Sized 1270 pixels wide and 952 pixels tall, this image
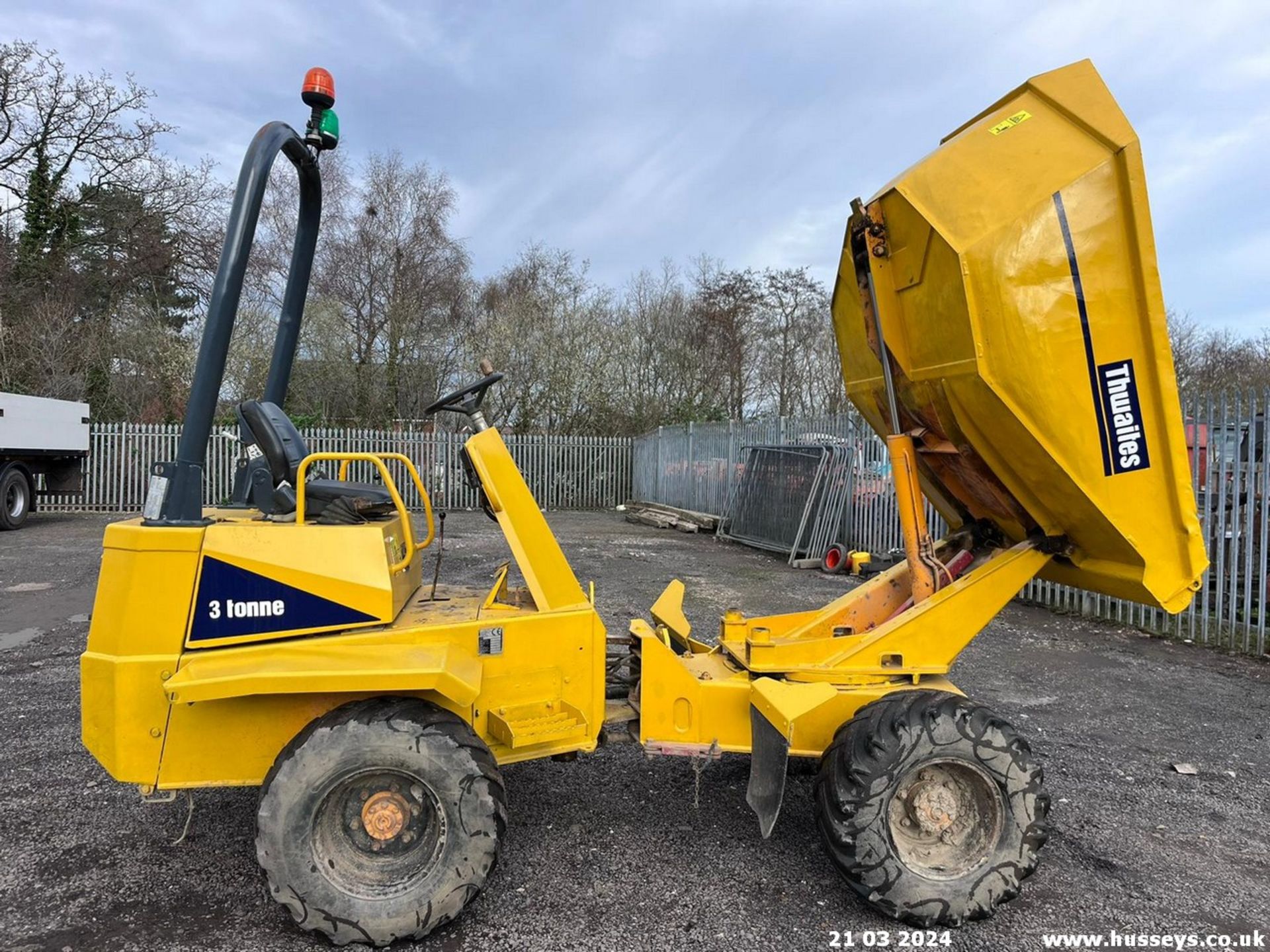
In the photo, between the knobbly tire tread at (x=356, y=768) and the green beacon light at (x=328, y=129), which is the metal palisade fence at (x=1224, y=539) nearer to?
the knobbly tire tread at (x=356, y=768)

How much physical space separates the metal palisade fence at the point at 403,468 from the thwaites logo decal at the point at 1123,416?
1273 centimetres

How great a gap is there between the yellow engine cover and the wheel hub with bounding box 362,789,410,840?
281 centimetres

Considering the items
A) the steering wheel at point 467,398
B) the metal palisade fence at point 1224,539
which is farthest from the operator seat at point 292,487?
the metal palisade fence at point 1224,539

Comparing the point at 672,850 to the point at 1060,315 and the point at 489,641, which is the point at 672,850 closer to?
the point at 489,641

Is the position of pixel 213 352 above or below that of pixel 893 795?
above

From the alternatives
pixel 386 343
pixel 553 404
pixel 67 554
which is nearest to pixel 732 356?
pixel 553 404

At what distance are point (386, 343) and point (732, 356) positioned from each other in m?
11.6

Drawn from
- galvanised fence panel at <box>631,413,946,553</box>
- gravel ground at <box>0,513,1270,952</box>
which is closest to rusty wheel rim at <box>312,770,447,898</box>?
gravel ground at <box>0,513,1270,952</box>

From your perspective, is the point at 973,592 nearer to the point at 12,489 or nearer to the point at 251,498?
the point at 251,498

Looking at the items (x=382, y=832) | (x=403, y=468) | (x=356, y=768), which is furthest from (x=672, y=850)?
(x=403, y=468)

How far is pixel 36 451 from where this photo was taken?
46.7 ft

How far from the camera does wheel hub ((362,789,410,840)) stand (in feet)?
9.16

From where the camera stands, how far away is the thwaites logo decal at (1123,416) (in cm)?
298

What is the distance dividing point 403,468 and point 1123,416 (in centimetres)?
1711
